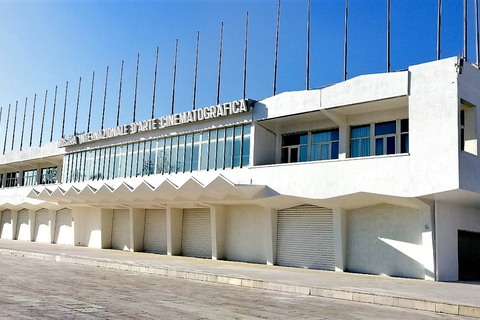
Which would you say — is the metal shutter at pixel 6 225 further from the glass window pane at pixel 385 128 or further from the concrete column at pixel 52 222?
the glass window pane at pixel 385 128

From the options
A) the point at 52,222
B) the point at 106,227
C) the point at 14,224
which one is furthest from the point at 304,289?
the point at 14,224

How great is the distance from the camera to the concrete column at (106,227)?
3528cm

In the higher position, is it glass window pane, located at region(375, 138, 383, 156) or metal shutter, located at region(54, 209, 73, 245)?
glass window pane, located at region(375, 138, 383, 156)

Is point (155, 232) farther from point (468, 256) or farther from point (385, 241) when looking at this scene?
point (468, 256)

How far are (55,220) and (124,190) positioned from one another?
14679mm

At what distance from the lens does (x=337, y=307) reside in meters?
10.9

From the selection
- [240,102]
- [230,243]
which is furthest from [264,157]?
[230,243]

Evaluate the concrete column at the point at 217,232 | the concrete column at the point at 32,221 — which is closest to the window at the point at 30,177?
the concrete column at the point at 32,221

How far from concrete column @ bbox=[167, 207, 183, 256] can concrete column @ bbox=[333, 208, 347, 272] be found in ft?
37.5

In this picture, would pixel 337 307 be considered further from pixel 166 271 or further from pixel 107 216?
pixel 107 216

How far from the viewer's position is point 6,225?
4856 cm

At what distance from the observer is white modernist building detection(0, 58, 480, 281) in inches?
734

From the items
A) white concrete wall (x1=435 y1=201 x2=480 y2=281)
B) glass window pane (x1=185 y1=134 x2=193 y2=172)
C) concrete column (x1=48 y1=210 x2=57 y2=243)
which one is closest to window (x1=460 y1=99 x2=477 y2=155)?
white concrete wall (x1=435 y1=201 x2=480 y2=281)

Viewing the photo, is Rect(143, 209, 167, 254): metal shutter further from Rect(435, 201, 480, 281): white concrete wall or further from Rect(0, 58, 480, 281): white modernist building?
Rect(435, 201, 480, 281): white concrete wall
